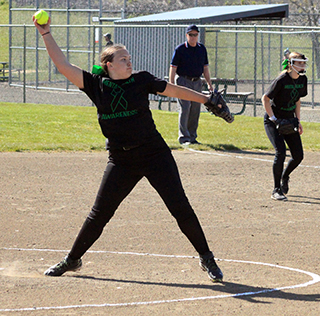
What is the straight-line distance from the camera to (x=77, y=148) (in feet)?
39.3

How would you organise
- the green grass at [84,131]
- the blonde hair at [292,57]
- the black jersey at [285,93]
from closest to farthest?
1. the blonde hair at [292,57]
2. the black jersey at [285,93]
3. the green grass at [84,131]

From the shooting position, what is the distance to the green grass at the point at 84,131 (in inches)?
486

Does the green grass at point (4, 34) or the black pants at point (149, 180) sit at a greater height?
the green grass at point (4, 34)

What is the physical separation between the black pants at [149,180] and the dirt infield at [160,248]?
1.39 feet

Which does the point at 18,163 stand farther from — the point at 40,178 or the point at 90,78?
the point at 90,78

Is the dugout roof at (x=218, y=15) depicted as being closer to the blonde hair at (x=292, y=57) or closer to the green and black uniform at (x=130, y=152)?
the blonde hair at (x=292, y=57)

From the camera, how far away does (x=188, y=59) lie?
12.0 metres

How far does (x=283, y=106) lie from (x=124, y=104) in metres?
3.81

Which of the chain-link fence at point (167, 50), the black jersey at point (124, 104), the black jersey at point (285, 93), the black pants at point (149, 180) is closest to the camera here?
the black jersey at point (124, 104)

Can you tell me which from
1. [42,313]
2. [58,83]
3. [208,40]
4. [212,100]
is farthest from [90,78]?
[208,40]

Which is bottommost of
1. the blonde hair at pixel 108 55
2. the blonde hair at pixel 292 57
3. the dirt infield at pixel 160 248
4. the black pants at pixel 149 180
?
the dirt infield at pixel 160 248

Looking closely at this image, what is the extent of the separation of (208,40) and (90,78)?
34448mm

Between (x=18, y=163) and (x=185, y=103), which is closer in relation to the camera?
(x=18, y=163)

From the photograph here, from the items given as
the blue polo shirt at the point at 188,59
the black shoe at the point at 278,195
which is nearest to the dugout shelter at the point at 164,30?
the blue polo shirt at the point at 188,59
